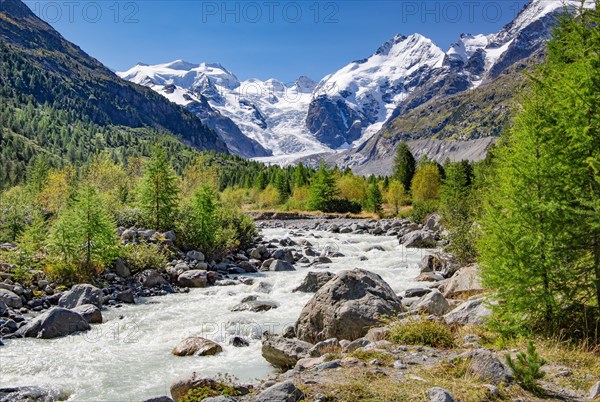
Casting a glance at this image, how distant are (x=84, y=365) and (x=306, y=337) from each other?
598 cm

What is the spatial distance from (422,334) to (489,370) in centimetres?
302

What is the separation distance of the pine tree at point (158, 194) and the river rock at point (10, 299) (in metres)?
13.2

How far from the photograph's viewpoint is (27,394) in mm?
9352

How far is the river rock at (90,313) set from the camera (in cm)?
1672

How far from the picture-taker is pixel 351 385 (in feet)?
24.9

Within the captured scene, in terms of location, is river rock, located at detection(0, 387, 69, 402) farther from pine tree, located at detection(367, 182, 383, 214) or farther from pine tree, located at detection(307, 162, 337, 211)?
pine tree, located at detection(307, 162, 337, 211)

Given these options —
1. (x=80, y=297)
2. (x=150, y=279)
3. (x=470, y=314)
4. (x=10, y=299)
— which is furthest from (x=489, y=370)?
(x=150, y=279)

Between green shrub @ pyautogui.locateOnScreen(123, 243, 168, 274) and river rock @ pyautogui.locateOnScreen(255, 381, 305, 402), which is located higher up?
river rock @ pyautogui.locateOnScreen(255, 381, 305, 402)

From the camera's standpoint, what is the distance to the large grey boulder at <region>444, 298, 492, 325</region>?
12.1m

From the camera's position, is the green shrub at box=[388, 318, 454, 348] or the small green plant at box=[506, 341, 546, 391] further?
the green shrub at box=[388, 318, 454, 348]

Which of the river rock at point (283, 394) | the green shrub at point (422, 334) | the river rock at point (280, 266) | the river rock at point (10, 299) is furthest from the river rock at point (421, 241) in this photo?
the river rock at point (283, 394)

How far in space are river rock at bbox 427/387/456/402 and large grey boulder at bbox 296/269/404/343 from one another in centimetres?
587

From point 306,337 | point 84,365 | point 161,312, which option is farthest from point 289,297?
point 84,365

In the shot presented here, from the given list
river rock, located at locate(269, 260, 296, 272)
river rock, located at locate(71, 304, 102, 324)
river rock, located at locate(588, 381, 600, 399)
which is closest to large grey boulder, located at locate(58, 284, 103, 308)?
river rock, located at locate(71, 304, 102, 324)
